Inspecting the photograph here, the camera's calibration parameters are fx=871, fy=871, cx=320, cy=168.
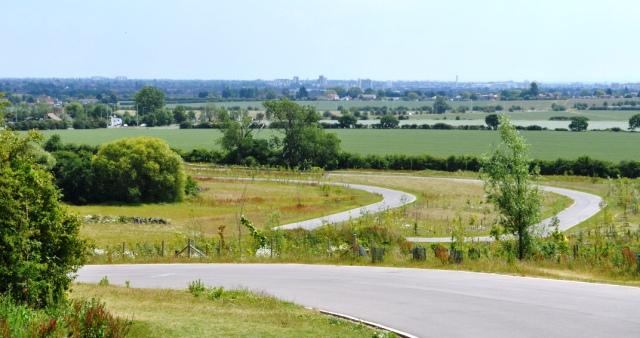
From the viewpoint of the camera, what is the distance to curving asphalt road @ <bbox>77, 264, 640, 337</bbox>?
2006 cm

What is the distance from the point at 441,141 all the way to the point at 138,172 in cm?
7245

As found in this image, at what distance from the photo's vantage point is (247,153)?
112 m

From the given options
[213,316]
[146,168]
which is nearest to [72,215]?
[213,316]

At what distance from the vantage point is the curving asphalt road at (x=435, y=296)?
65.8ft

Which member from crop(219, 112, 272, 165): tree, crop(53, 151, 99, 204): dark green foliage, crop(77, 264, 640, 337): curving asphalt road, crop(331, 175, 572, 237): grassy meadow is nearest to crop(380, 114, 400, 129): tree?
crop(219, 112, 272, 165): tree

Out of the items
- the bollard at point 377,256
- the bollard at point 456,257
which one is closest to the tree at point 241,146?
the bollard at point 377,256

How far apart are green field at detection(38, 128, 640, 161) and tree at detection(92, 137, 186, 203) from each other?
4424 centimetres

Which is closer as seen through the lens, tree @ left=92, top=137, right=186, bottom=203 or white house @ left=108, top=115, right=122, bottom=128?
tree @ left=92, top=137, right=186, bottom=203

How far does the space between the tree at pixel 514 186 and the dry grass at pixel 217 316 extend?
13220 millimetres

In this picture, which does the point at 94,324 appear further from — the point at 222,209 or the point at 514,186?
the point at 222,209

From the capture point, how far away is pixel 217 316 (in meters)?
19.8

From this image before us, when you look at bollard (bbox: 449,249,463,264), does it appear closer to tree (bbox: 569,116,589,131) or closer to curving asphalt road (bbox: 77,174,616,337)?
curving asphalt road (bbox: 77,174,616,337)

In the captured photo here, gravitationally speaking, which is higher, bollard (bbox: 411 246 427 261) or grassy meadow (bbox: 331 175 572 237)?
bollard (bbox: 411 246 427 261)

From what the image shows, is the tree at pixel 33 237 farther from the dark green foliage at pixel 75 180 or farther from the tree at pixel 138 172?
the dark green foliage at pixel 75 180
